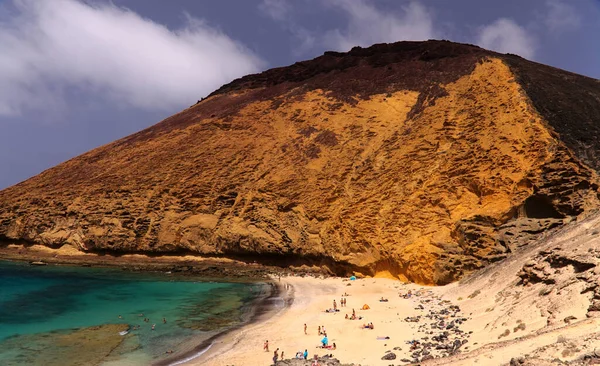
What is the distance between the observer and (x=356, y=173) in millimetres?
31438

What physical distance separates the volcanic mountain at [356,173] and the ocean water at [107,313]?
5947mm

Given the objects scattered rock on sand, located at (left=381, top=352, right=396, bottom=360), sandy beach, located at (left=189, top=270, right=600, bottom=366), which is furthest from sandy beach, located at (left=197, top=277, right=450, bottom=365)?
scattered rock on sand, located at (left=381, top=352, right=396, bottom=360)

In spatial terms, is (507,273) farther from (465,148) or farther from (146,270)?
(146,270)

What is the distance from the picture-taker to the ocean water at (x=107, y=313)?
49.6 feet

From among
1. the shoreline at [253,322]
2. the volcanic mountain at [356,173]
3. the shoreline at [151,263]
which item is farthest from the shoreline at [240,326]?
the volcanic mountain at [356,173]

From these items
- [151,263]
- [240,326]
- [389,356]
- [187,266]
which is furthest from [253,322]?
[151,263]

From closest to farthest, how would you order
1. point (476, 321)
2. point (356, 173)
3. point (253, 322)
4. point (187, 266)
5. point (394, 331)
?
point (476, 321), point (394, 331), point (253, 322), point (356, 173), point (187, 266)

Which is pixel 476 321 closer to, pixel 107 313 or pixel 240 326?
pixel 240 326

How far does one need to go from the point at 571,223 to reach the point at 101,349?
20741 millimetres

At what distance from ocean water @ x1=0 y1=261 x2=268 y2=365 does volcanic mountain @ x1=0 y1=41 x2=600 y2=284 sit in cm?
595

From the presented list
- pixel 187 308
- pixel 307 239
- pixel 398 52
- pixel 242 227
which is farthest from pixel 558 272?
pixel 398 52

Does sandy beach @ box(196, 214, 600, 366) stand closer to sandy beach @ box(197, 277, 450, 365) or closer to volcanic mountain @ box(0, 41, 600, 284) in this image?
sandy beach @ box(197, 277, 450, 365)

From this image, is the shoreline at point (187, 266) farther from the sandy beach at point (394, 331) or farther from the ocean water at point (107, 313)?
the sandy beach at point (394, 331)

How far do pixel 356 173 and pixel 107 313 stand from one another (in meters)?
19.1
